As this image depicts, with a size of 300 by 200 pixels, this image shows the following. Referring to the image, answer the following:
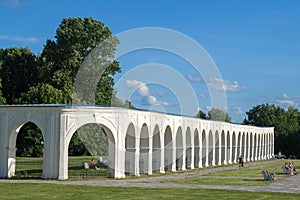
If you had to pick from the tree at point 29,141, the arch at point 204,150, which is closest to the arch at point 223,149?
the arch at point 204,150

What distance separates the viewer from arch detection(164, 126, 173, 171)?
138ft

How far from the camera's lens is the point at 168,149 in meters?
42.6

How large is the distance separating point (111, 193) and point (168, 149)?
63.4 feet

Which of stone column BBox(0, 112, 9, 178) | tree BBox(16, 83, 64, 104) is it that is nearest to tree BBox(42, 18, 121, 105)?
tree BBox(16, 83, 64, 104)

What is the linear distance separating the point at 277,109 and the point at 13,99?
77.2 metres

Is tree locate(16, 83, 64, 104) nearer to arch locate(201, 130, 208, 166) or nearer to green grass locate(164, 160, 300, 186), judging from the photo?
arch locate(201, 130, 208, 166)

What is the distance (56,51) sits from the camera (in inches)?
2466

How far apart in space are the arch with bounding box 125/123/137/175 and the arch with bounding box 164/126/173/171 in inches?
280

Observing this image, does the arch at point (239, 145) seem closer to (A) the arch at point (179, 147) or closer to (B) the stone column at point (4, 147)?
(A) the arch at point (179, 147)

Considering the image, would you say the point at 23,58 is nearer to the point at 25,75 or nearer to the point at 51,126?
the point at 25,75

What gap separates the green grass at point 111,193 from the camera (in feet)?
72.4

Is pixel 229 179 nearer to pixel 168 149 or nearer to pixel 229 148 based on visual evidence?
pixel 168 149

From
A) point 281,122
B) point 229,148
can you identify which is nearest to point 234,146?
point 229,148

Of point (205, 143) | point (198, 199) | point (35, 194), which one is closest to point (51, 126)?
point (35, 194)
